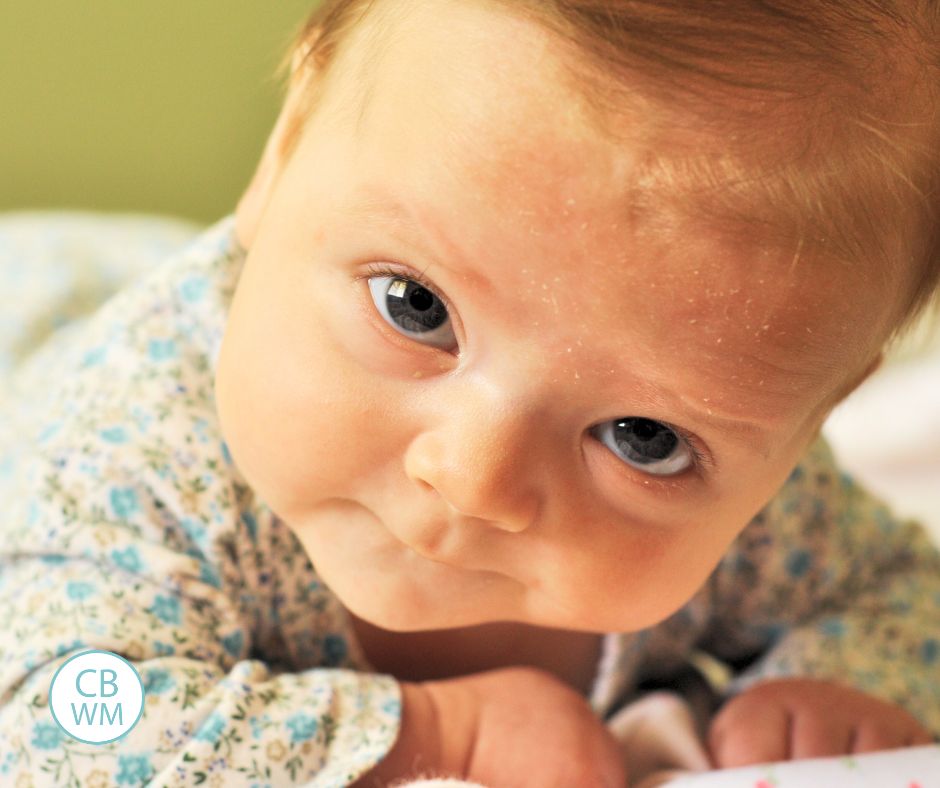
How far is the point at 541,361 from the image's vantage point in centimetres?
58

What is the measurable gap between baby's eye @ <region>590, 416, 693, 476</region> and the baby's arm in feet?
0.98

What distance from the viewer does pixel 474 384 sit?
0.59 m

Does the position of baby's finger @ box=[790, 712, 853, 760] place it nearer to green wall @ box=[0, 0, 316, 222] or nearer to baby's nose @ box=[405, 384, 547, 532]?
baby's nose @ box=[405, 384, 547, 532]

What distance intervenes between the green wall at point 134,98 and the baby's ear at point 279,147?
0.74m

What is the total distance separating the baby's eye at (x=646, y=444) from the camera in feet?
2.03

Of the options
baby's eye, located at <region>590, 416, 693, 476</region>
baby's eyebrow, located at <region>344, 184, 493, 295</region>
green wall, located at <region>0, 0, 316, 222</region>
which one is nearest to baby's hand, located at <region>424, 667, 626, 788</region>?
baby's eye, located at <region>590, 416, 693, 476</region>

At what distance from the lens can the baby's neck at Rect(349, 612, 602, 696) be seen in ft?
2.97

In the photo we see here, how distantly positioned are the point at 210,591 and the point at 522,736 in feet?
0.69

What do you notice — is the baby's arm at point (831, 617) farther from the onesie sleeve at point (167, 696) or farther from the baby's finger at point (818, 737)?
the onesie sleeve at point (167, 696)

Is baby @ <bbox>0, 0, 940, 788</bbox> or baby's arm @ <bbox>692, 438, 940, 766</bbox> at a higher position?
baby @ <bbox>0, 0, 940, 788</bbox>

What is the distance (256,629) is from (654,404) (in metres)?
0.38

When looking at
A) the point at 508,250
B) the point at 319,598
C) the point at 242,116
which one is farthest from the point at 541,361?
the point at 242,116

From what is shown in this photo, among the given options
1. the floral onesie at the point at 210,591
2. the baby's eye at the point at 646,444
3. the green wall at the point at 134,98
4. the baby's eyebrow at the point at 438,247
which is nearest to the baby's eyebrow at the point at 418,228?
the baby's eyebrow at the point at 438,247

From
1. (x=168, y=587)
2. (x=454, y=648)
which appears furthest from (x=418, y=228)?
(x=454, y=648)
